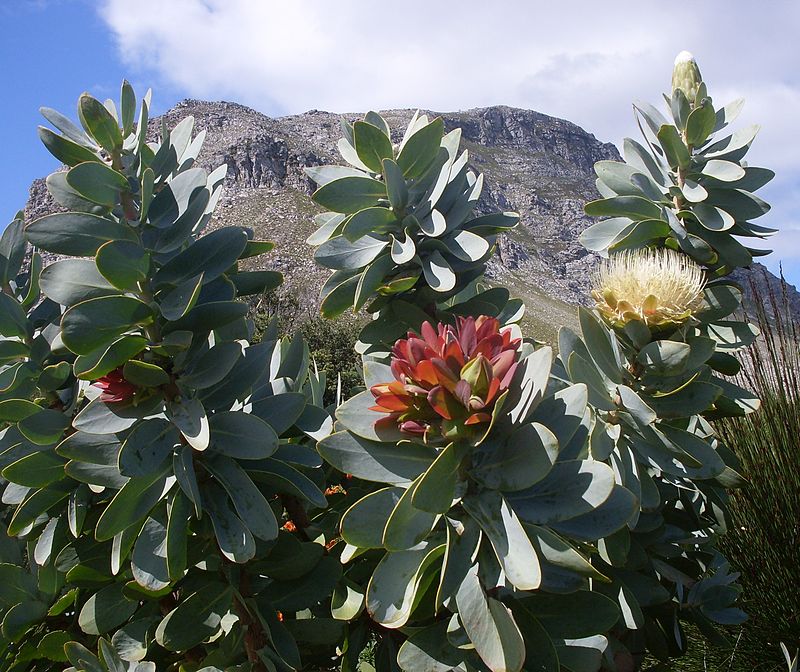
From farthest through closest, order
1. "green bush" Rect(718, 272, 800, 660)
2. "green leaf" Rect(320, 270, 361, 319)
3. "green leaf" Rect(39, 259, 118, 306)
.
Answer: "green bush" Rect(718, 272, 800, 660) → "green leaf" Rect(320, 270, 361, 319) → "green leaf" Rect(39, 259, 118, 306)

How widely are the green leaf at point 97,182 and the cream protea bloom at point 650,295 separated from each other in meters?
1.06

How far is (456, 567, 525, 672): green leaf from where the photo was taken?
103cm

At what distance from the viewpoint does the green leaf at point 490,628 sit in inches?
40.5

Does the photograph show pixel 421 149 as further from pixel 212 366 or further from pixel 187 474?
pixel 187 474

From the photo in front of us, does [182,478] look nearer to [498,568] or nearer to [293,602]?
[293,602]

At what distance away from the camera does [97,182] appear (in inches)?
52.8

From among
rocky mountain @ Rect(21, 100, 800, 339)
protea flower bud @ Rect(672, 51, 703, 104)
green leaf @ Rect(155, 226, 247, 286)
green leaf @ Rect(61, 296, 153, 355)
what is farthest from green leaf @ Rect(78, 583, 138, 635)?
rocky mountain @ Rect(21, 100, 800, 339)

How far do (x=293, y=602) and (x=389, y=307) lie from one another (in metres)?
0.73

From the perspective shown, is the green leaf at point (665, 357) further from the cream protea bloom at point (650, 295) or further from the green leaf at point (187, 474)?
the green leaf at point (187, 474)

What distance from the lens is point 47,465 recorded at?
1.45 meters

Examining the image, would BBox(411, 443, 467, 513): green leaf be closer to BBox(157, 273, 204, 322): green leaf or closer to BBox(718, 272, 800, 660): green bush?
BBox(157, 273, 204, 322): green leaf

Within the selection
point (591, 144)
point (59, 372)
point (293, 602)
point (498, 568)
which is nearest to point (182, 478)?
point (293, 602)

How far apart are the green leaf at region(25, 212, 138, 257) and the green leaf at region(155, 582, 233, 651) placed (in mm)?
716

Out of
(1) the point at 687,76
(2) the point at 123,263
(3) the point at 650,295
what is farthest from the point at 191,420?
(1) the point at 687,76
